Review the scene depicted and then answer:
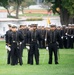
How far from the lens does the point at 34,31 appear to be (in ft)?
104

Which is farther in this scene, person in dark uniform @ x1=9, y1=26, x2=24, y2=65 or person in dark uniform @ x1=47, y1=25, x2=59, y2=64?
person in dark uniform @ x1=47, y1=25, x2=59, y2=64

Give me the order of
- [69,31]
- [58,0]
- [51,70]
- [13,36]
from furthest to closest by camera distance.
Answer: [58,0] < [69,31] < [13,36] < [51,70]

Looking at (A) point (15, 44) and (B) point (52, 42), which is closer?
(A) point (15, 44)

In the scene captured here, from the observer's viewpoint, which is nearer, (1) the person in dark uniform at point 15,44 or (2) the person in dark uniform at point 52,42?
(1) the person in dark uniform at point 15,44

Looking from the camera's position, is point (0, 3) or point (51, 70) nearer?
point (51, 70)

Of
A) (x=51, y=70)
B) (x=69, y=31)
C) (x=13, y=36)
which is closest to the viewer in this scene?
(x=51, y=70)

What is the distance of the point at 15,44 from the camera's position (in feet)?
101

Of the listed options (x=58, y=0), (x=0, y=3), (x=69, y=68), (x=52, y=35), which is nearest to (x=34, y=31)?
(x=52, y=35)

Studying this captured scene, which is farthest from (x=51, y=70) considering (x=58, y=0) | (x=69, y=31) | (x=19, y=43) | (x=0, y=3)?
(x=0, y=3)

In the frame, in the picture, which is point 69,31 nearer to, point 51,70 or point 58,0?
point 58,0

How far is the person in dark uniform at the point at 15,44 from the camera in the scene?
3058 centimetres

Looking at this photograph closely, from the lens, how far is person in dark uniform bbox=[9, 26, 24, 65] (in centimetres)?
3058

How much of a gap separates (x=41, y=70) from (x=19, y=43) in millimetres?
3584

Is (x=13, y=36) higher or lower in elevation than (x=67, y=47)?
higher
